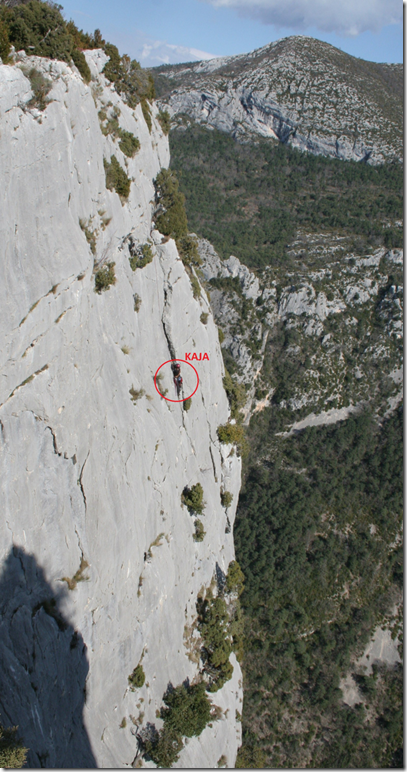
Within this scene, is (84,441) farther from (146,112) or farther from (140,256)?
(146,112)

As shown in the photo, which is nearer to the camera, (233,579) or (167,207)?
(167,207)

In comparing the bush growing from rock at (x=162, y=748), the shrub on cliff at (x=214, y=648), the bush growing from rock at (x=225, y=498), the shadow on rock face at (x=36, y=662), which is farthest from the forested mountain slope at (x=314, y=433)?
the shadow on rock face at (x=36, y=662)

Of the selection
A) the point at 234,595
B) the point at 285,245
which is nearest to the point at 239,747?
the point at 234,595

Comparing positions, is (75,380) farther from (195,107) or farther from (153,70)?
(153,70)


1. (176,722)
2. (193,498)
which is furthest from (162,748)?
(193,498)

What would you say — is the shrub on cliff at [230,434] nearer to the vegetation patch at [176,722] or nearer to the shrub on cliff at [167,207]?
the shrub on cliff at [167,207]

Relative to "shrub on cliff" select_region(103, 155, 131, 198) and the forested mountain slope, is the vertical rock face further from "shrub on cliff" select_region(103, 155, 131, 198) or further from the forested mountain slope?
the forested mountain slope
